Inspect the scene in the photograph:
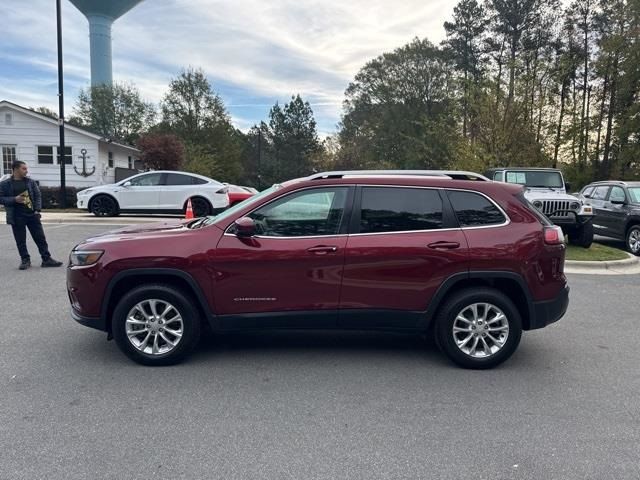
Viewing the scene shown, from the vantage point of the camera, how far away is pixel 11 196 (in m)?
8.02

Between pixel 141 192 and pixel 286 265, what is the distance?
13.0 metres

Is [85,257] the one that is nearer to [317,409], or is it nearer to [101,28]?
[317,409]

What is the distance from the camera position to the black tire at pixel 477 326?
427cm

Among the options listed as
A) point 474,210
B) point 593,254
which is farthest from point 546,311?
point 593,254

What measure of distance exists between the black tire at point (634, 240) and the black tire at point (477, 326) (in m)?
8.99

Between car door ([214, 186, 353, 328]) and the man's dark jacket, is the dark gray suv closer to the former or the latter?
car door ([214, 186, 353, 328])

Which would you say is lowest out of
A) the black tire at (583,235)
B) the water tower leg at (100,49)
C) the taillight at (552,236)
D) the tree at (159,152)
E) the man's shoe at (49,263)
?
the man's shoe at (49,263)

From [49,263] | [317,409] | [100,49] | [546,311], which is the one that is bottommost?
[317,409]

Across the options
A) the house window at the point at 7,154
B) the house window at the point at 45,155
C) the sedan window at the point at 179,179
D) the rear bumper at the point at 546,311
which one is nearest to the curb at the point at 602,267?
the rear bumper at the point at 546,311

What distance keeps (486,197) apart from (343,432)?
8.21 ft

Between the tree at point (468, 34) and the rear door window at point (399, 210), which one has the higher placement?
the tree at point (468, 34)

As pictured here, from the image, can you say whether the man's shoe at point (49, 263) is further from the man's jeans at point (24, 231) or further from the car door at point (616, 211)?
the car door at point (616, 211)

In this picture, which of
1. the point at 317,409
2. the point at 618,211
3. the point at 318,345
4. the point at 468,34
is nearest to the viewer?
the point at 317,409

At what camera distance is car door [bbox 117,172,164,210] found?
1568 centimetres
